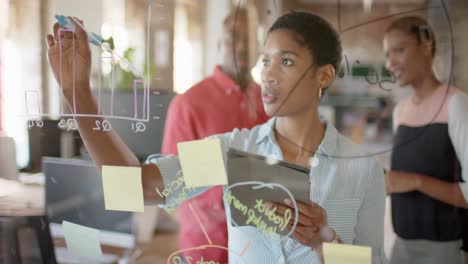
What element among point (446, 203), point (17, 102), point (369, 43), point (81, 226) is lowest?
point (81, 226)

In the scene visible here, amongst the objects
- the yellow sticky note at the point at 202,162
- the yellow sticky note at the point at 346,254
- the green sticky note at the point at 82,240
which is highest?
the yellow sticky note at the point at 202,162

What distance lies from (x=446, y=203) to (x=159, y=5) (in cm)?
64

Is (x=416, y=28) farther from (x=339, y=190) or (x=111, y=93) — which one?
(x=111, y=93)

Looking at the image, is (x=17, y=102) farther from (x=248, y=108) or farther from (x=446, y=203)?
(x=446, y=203)

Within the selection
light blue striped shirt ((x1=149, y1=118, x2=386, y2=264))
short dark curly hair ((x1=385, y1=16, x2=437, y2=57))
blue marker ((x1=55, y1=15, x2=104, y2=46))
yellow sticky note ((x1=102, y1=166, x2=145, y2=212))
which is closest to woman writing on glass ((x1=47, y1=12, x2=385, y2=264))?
light blue striped shirt ((x1=149, y1=118, x2=386, y2=264))

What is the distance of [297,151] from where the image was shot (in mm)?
882

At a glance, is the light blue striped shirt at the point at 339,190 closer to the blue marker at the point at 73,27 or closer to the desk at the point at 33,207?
the desk at the point at 33,207

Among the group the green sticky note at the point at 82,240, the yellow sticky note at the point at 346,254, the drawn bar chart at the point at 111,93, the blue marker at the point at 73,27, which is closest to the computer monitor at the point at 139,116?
the drawn bar chart at the point at 111,93

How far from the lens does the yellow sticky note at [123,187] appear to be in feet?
3.27

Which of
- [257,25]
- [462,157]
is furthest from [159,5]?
[462,157]

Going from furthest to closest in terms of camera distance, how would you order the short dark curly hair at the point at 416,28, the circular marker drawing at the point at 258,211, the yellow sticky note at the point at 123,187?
1. the yellow sticky note at the point at 123,187
2. the circular marker drawing at the point at 258,211
3. the short dark curly hair at the point at 416,28

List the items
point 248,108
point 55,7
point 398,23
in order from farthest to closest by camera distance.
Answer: point 55,7 → point 248,108 → point 398,23

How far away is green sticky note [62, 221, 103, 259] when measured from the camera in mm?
1066

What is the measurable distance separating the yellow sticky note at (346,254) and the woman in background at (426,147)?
87mm
